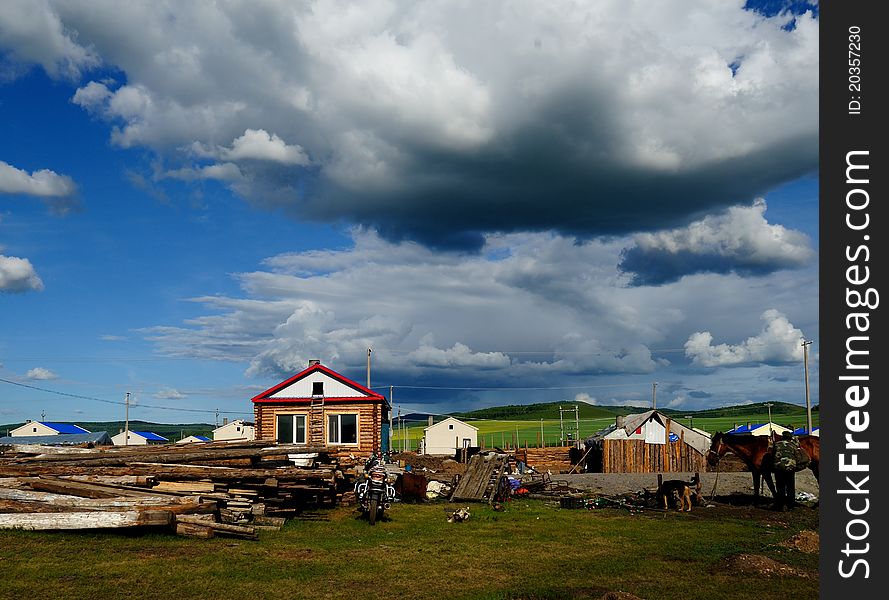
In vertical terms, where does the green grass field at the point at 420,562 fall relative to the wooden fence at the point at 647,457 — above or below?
above

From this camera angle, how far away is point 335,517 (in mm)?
21250

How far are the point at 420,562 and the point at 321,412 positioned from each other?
2621 centimetres

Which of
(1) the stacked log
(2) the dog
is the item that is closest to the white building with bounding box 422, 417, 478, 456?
(1) the stacked log

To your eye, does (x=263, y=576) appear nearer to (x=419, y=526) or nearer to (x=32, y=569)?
(x=32, y=569)

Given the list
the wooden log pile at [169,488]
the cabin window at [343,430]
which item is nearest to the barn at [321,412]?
the cabin window at [343,430]

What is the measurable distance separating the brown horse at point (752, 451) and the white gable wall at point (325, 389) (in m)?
20.2

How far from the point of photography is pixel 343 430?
3928 centimetres

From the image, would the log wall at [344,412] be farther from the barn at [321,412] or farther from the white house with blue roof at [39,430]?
the white house with blue roof at [39,430]

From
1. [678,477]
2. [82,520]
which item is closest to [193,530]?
[82,520]

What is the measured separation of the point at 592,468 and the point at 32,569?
38.6 metres

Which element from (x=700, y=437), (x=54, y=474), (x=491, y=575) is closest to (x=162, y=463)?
(x=54, y=474)

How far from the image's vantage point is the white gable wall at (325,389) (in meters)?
39.4

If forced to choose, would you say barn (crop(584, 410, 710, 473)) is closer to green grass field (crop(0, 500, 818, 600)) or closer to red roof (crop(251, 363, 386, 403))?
red roof (crop(251, 363, 386, 403))

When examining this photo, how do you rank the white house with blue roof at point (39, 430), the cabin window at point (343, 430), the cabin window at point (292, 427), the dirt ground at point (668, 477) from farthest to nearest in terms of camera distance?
the white house with blue roof at point (39, 430) < the cabin window at point (292, 427) < the cabin window at point (343, 430) < the dirt ground at point (668, 477)
